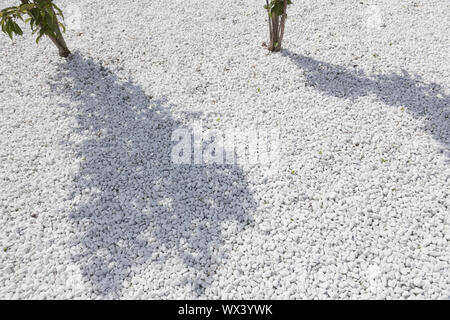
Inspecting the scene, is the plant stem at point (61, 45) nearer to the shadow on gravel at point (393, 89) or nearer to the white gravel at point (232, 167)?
the white gravel at point (232, 167)

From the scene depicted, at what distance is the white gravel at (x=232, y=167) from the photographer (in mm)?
3791

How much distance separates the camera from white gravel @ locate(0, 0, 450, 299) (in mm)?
3791

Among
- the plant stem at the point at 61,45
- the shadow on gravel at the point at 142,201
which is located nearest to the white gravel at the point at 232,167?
the shadow on gravel at the point at 142,201

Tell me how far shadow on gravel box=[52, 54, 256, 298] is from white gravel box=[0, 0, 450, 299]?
3cm

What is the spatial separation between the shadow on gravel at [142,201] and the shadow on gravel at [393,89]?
9.68 feet

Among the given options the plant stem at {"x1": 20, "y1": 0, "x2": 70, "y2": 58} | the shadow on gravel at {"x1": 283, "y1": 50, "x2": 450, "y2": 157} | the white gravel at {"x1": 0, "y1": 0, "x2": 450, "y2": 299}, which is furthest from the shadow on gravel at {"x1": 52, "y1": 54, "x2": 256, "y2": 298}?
the shadow on gravel at {"x1": 283, "y1": 50, "x2": 450, "y2": 157}

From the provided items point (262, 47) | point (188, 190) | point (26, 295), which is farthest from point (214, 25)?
point (26, 295)

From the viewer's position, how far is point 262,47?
279 inches

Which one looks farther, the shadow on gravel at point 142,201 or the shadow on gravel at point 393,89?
the shadow on gravel at point 393,89

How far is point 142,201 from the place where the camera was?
4555 millimetres

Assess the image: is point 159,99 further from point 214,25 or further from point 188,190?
point 214,25

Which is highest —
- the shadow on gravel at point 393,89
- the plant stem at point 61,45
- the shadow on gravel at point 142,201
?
the plant stem at point 61,45

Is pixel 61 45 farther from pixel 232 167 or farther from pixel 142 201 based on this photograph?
pixel 232 167

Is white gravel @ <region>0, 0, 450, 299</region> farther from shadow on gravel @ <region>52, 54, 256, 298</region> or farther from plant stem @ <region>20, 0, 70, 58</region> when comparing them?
plant stem @ <region>20, 0, 70, 58</region>
